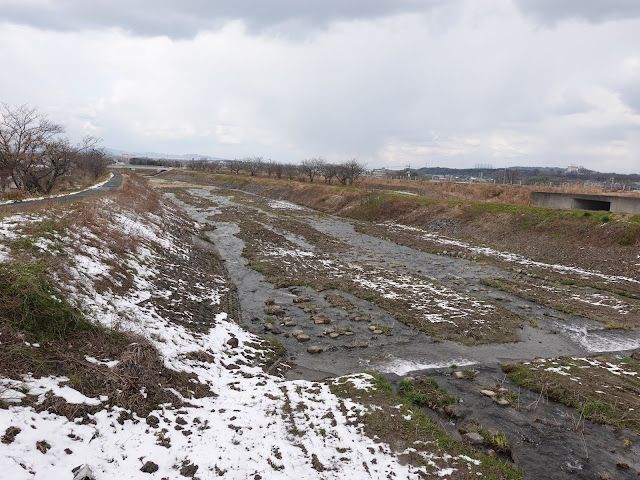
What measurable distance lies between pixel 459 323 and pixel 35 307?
1288 cm

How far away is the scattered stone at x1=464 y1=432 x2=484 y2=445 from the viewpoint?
23.3 ft

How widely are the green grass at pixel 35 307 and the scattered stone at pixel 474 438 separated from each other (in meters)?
8.82

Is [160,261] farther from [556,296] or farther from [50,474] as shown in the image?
[556,296]

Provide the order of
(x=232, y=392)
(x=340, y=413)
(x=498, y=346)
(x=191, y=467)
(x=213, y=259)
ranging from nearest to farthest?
1. (x=191, y=467)
2. (x=340, y=413)
3. (x=232, y=392)
4. (x=498, y=346)
5. (x=213, y=259)

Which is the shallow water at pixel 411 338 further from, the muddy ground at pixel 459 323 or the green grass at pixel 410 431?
the green grass at pixel 410 431

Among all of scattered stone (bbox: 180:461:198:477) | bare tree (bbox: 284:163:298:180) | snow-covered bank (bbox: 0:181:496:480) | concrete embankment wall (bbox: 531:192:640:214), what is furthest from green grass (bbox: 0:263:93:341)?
bare tree (bbox: 284:163:298:180)

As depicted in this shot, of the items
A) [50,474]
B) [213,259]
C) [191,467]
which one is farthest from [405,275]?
[50,474]

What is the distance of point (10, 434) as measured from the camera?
487 centimetres

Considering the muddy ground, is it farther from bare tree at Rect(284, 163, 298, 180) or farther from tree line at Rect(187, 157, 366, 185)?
bare tree at Rect(284, 163, 298, 180)

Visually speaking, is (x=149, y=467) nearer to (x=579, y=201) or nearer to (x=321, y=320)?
(x=321, y=320)

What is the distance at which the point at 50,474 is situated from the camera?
4.66m

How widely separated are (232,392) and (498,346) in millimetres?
8797

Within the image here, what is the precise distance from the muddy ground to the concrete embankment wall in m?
15.2

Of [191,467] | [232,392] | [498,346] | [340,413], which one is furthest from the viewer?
[498,346]
